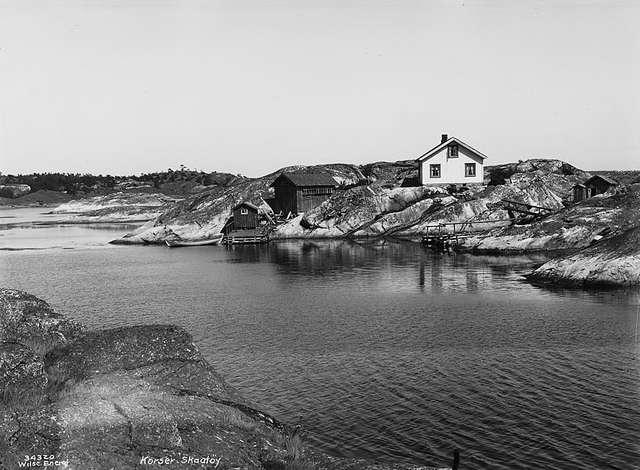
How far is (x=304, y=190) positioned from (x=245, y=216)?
41.8 ft

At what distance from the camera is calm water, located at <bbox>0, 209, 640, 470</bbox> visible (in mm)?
20266

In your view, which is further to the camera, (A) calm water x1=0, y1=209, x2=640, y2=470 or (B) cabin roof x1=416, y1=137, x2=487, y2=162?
(B) cabin roof x1=416, y1=137, x2=487, y2=162

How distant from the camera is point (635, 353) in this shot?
94.8 ft

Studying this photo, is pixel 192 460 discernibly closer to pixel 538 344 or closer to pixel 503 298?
pixel 538 344

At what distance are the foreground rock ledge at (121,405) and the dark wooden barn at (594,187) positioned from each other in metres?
76.0

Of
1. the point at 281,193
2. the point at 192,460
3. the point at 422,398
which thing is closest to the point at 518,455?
the point at 422,398

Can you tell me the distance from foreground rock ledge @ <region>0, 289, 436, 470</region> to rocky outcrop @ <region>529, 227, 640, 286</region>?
35.9 meters

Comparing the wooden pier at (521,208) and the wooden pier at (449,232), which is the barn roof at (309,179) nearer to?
the wooden pier at (449,232)

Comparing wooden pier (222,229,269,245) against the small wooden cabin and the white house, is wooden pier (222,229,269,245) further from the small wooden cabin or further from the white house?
the white house

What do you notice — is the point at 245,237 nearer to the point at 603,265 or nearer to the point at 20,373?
the point at 603,265

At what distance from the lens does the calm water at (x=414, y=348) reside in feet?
66.5

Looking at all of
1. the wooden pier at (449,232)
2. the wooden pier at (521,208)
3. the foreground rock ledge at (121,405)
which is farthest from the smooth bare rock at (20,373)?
the wooden pier at (521,208)

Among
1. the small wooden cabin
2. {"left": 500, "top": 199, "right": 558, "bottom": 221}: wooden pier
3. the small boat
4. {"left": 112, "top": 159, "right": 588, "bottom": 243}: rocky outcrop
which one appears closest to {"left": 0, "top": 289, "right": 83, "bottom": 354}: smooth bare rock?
{"left": 500, "top": 199, "right": 558, "bottom": 221}: wooden pier

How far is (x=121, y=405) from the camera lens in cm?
1420
